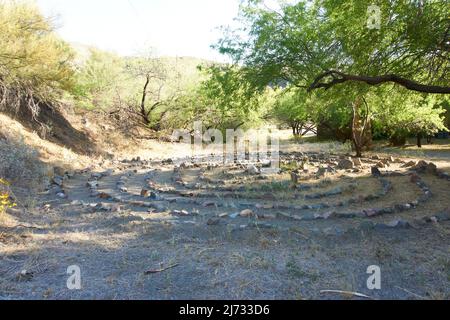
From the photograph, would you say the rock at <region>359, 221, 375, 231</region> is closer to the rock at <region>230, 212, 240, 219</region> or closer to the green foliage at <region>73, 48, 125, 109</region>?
the rock at <region>230, 212, 240, 219</region>

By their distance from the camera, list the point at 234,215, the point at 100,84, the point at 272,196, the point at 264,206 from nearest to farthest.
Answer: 1. the point at 234,215
2. the point at 264,206
3. the point at 272,196
4. the point at 100,84

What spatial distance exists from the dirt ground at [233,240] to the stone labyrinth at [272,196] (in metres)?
0.03

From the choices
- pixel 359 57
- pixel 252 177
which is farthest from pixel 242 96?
pixel 359 57

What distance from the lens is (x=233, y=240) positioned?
5.35 m

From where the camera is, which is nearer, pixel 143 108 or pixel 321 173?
pixel 321 173

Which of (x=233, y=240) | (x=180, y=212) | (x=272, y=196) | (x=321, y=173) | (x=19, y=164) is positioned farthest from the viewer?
(x=321, y=173)

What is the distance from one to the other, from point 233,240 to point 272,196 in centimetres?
300

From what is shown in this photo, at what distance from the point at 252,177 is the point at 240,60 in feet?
11.7

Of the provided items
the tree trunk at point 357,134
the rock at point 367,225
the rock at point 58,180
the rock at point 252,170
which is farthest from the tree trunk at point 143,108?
the rock at point 367,225

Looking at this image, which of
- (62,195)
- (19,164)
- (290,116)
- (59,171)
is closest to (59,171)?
(59,171)

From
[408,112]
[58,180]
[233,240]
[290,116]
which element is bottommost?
[233,240]

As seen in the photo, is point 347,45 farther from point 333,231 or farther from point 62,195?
point 62,195

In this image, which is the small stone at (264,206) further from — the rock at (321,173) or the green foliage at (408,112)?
the green foliage at (408,112)

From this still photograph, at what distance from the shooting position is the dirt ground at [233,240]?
3848 millimetres
